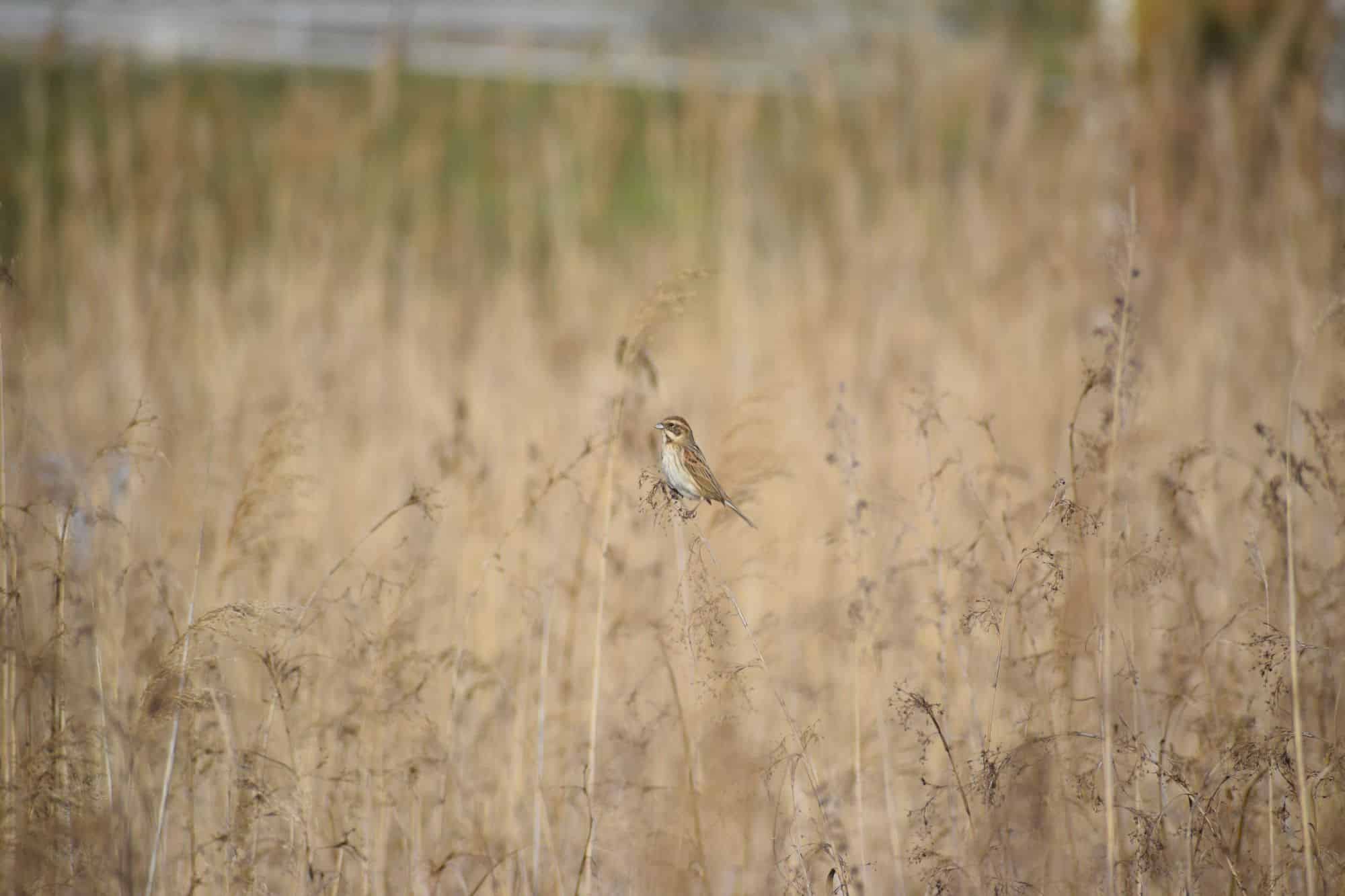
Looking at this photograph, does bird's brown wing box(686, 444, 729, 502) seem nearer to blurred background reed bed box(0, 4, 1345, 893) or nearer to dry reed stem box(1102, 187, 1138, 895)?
blurred background reed bed box(0, 4, 1345, 893)

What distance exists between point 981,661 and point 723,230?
328cm

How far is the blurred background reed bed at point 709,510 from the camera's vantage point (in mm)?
2297

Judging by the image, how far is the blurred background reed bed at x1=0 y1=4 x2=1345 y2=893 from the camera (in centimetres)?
230

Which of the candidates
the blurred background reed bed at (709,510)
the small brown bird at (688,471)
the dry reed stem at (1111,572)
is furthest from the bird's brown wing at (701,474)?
the dry reed stem at (1111,572)

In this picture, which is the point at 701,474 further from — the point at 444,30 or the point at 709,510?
the point at 444,30

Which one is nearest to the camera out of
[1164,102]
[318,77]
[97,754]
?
[97,754]

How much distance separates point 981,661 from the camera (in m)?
3.54

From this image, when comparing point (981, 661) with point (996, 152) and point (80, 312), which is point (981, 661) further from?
point (80, 312)

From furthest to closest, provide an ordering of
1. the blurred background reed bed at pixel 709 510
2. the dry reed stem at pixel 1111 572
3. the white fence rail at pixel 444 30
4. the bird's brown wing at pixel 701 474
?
1. the white fence rail at pixel 444 30
2. the bird's brown wing at pixel 701 474
3. the blurred background reed bed at pixel 709 510
4. the dry reed stem at pixel 1111 572

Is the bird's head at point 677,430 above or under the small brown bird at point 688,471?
above

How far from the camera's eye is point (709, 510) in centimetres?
392

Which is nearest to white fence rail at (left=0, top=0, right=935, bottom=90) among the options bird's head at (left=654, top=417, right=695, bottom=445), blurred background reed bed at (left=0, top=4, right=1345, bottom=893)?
blurred background reed bed at (left=0, top=4, right=1345, bottom=893)

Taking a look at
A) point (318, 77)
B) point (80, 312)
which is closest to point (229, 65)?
point (318, 77)

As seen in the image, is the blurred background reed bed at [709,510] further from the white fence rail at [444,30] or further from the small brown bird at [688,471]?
the white fence rail at [444,30]
